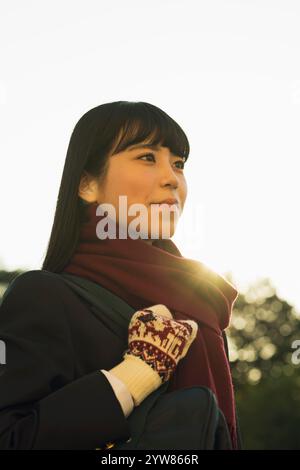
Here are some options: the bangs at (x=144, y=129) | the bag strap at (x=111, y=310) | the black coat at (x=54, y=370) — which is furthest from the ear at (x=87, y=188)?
the black coat at (x=54, y=370)

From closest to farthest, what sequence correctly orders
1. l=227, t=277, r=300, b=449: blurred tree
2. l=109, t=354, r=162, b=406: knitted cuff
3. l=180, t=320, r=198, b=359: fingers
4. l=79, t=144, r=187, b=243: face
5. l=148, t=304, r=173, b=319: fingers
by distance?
l=109, t=354, r=162, b=406: knitted cuff, l=180, t=320, r=198, b=359: fingers, l=148, t=304, r=173, b=319: fingers, l=79, t=144, r=187, b=243: face, l=227, t=277, r=300, b=449: blurred tree

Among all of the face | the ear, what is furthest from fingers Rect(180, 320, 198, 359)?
the ear

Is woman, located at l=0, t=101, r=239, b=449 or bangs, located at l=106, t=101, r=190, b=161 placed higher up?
bangs, located at l=106, t=101, r=190, b=161

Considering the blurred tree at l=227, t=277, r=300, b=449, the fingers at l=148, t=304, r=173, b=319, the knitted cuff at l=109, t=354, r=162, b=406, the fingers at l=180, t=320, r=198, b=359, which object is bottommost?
the blurred tree at l=227, t=277, r=300, b=449

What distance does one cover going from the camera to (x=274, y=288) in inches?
2114

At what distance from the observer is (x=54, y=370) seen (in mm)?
2578

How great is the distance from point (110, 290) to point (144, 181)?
1.68 feet

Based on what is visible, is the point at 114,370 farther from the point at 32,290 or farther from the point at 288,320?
the point at 288,320

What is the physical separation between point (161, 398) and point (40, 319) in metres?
0.54

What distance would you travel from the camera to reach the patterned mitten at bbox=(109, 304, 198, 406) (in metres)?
2.57

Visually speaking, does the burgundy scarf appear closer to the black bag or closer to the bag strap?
the bag strap

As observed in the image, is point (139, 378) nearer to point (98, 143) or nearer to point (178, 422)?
point (178, 422)

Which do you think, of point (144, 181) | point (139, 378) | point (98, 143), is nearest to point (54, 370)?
point (139, 378)

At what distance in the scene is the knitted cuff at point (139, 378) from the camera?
257 centimetres
